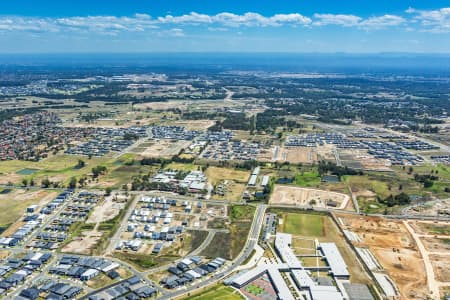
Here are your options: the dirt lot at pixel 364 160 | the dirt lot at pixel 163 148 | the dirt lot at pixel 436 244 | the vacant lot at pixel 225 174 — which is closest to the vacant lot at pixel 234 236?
the vacant lot at pixel 225 174

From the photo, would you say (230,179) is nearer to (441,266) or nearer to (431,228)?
(431,228)

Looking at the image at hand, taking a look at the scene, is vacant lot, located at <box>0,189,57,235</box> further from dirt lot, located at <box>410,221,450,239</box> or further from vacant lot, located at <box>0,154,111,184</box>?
dirt lot, located at <box>410,221,450,239</box>

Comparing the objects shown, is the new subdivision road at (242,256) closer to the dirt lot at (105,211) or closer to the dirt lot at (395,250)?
the dirt lot at (395,250)

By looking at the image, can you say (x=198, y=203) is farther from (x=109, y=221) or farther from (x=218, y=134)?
(x=218, y=134)

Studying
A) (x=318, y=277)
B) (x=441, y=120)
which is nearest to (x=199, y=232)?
(x=318, y=277)

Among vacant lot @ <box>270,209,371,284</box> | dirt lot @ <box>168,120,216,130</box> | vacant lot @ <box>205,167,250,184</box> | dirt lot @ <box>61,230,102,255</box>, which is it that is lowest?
dirt lot @ <box>61,230,102,255</box>

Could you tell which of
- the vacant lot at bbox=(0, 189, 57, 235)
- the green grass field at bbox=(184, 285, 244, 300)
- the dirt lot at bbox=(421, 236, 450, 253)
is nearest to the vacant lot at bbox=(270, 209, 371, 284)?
the dirt lot at bbox=(421, 236, 450, 253)

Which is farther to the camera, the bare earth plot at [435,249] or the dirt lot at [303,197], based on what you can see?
the dirt lot at [303,197]
